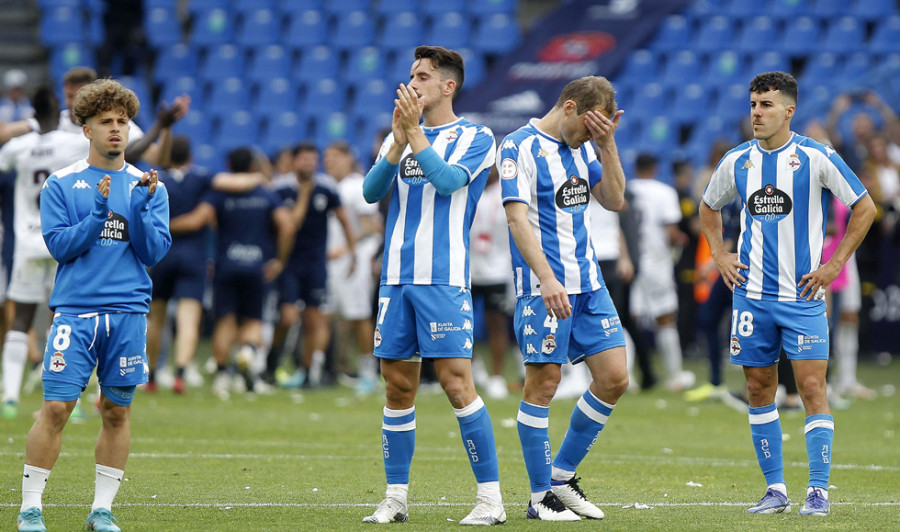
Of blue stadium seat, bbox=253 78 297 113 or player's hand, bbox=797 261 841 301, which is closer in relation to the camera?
player's hand, bbox=797 261 841 301

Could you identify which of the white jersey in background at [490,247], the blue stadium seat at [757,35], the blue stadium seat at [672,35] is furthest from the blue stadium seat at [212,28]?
the white jersey in background at [490,247]

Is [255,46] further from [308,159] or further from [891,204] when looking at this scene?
[891,204]

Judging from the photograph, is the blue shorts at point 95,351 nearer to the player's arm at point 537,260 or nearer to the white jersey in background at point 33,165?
the player's arm at point 537,260

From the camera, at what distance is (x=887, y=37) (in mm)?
19656

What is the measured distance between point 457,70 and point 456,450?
334cm

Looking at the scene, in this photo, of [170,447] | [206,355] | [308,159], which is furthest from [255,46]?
[170,447]

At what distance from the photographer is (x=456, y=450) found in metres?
8.27

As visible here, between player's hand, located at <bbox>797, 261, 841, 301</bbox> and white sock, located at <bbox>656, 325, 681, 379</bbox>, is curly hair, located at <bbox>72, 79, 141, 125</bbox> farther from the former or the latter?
white sock, located at <bbox>656, 325, 681, 379</bbox>

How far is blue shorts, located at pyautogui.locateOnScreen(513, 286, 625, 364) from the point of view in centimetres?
570

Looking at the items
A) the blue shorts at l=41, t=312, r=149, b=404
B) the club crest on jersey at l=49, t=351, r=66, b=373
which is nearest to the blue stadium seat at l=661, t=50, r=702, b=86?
the blue shorts at l=41, t=312, r=149, b=404

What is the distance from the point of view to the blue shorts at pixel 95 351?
16.6 ft

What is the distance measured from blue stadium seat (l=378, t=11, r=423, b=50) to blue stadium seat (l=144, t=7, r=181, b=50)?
12.2ft

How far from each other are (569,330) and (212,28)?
57.8 feet

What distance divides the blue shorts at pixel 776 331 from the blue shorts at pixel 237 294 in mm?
6720
